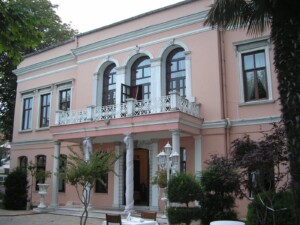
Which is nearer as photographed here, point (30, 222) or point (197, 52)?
point (30, 222)

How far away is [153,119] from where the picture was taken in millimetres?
15992

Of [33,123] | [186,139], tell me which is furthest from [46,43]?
[186,139]

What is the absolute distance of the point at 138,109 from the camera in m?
16.7

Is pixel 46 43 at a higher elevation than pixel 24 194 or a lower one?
higher

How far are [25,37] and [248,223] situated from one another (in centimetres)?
891

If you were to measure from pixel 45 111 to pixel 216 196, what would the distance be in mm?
15474

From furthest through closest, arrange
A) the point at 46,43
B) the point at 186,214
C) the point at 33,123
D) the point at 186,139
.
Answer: the point at 46,43 < the point at 33,123 < the point at 186,139 < the point at 186,214

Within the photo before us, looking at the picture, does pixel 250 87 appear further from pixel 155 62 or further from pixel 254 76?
pixel 155 62

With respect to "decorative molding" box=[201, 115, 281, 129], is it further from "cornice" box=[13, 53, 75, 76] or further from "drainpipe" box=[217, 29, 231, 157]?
"cornice" box=[13, 53, 75, 76]

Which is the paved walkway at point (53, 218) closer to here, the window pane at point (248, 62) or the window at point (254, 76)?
the window at point (254, 76)

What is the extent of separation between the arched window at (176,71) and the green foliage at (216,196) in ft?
22.0

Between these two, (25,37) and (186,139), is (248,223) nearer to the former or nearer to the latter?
(186,139)

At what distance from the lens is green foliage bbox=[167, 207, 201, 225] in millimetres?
12055

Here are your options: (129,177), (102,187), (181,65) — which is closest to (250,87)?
(181,65)
